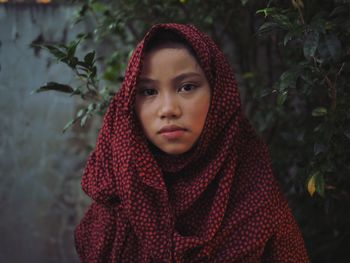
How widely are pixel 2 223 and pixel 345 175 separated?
1798 millimetres

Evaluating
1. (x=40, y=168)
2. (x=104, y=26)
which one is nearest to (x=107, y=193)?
(x=104, y=26)

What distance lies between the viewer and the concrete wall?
104 inches

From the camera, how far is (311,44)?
4.43 feet

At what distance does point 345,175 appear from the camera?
6.29 feet

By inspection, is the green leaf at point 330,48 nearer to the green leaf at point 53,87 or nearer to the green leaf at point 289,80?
the green leaf at point 289,80

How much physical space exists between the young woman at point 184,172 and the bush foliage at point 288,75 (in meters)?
0.19

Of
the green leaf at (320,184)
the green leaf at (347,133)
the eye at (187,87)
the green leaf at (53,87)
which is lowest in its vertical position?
the green leaf at (320,184)

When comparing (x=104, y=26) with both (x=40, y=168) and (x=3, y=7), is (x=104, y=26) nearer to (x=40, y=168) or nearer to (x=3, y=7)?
(x=3, y=7)

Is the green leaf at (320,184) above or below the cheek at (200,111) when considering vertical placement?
below

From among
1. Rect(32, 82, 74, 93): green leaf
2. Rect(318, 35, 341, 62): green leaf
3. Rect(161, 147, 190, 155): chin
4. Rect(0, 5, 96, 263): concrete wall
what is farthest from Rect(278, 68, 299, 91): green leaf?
Rect(0, 5, 96, 263): concrete wall

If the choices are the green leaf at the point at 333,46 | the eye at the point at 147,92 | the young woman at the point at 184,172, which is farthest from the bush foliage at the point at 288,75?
the eye at the point at 147,92

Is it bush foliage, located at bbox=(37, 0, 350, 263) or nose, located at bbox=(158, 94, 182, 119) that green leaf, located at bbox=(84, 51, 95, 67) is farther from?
nose, located at bbox=(158, 94, 182, 119)

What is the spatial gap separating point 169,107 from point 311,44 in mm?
430

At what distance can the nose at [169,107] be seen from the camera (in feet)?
4.75
